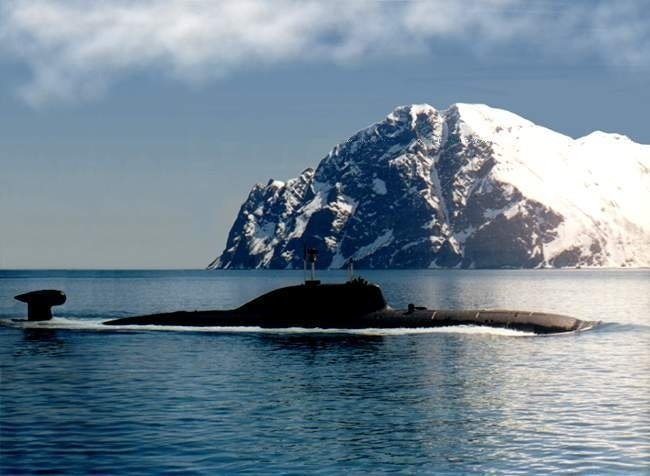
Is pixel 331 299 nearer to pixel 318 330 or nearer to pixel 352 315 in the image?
pixel 352 315

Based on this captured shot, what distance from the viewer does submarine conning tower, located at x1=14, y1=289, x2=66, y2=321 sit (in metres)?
81.2

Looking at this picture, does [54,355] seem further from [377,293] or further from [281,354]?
[377,293]

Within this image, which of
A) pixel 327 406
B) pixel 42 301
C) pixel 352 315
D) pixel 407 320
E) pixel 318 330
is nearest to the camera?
pixel 327 406

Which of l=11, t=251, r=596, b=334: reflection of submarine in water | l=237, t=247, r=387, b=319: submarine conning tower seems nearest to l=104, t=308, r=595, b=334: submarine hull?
l=11, t=251, r=596, b=334: reflection of submarine in water

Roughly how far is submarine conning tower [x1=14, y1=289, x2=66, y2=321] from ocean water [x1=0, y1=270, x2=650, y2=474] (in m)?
13.9

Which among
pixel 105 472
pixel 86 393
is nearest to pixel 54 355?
pixel 86 393

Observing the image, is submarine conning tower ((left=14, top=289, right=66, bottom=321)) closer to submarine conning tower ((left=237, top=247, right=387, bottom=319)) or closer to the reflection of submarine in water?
the reflection of submarine in water

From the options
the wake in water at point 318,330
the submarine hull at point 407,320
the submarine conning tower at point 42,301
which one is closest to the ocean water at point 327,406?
the wake in water at point 318,330

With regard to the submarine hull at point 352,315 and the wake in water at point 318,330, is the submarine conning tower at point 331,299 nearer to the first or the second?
the submarine hull at point 352,315

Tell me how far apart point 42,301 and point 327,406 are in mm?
52445

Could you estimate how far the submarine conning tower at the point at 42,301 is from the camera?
81.2m

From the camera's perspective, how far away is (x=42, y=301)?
83.5 m

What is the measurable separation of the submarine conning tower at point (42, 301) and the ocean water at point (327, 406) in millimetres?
13896

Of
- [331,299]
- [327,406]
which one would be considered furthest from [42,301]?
[327,406]
